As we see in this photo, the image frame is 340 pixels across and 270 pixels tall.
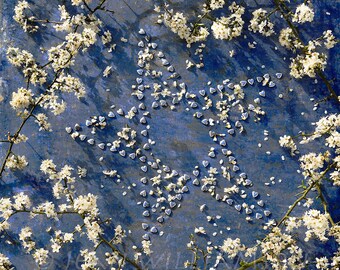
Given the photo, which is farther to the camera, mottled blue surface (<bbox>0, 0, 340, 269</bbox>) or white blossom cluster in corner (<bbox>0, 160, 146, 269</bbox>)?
mottled blue surface (<bbox>0, 0, 340, 269</bbox>)

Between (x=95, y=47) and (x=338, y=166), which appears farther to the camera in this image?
(x=95, y=47)

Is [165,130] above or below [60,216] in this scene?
above

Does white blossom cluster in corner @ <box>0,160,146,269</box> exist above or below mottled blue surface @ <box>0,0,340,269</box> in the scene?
below

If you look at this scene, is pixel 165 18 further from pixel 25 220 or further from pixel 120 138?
pixel 25 220

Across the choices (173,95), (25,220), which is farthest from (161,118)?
(25,220)

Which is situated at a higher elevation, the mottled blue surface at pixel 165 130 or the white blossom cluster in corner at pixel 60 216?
the mottled blue surface at pixel 165 130

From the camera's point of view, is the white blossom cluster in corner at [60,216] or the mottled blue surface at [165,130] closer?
the white blossom cluster in corner at [60,216]

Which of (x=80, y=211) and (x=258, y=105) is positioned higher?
(x=258, y=105)

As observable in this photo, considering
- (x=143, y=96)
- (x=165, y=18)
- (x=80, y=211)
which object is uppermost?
(x=165, y=18)
